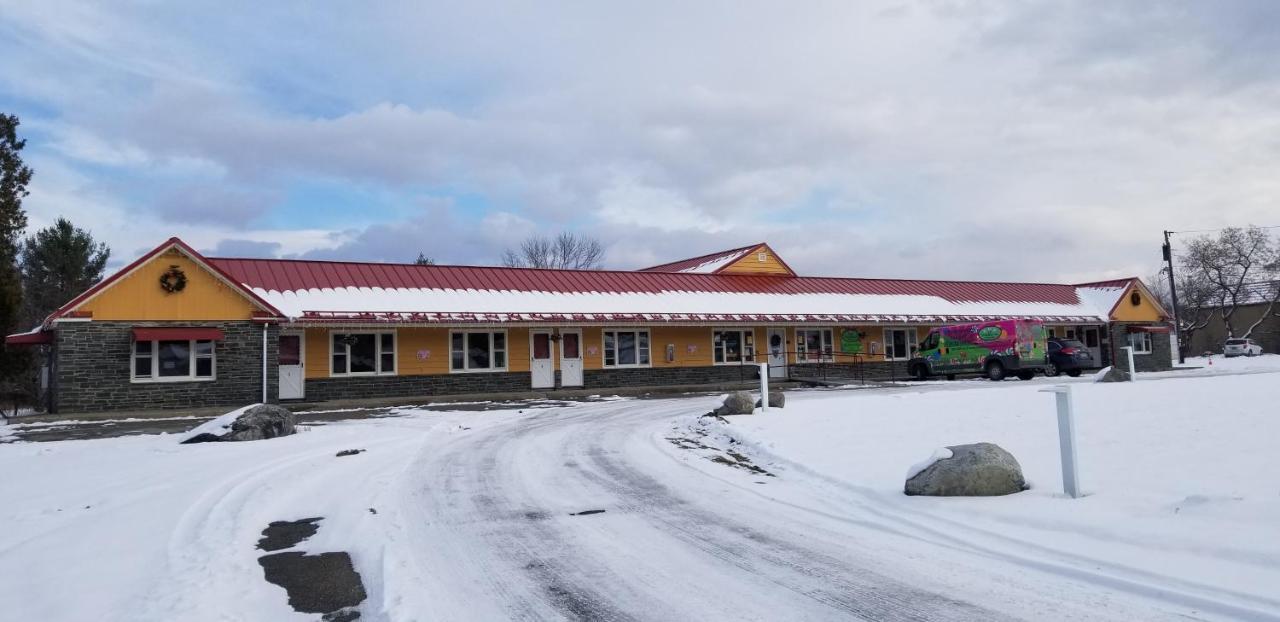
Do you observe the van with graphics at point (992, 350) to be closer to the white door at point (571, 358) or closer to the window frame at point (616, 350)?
the window frame at point (616, 350)

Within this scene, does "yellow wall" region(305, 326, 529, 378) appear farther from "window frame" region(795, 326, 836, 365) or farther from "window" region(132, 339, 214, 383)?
"window frame" region(795, 326, 836, 365)

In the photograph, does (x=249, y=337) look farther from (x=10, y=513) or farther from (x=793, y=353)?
(x=793, y=353)

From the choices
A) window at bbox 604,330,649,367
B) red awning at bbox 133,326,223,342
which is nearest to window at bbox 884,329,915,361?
window at bbox 604,330,649,367

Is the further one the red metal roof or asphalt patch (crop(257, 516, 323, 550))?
the red metal roof

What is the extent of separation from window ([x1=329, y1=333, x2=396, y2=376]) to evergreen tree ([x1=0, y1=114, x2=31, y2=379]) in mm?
12567

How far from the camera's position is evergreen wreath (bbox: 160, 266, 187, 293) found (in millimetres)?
22203

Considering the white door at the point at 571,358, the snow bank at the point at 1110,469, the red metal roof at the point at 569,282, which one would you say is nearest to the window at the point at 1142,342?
the red metal roof at the point at 569,282

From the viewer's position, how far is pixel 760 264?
39594mm

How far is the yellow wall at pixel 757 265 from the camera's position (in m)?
38.8

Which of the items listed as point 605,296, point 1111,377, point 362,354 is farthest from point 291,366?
point 1111,377

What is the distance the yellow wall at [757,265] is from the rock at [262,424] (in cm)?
2568

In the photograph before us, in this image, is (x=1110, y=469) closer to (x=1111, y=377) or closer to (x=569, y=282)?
(x=1111, y=377)

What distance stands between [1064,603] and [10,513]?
930 centimetres

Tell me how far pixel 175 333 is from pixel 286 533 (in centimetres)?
1749
